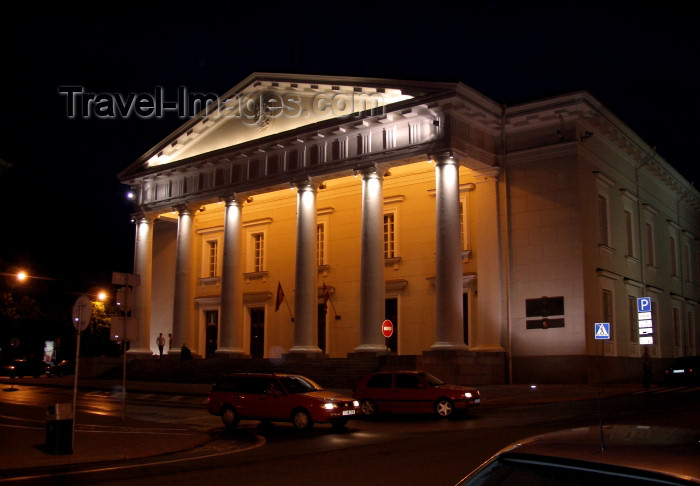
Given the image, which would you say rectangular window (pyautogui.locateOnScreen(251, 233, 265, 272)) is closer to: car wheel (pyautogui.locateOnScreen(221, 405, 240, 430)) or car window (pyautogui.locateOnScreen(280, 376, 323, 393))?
car wheel (pyautogui.locateOnScreen(221, 405, 240, 430))

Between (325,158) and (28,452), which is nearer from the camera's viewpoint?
(28,452)

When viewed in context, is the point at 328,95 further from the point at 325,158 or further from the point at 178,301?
the point at 178,301

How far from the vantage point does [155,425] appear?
62.4 ft

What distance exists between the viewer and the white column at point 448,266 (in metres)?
28.9

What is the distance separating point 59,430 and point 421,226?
24.8m

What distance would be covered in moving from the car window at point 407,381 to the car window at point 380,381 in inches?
10.8

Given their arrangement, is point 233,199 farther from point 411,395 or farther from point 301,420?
point 301,420

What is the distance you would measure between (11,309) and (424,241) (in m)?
28.5

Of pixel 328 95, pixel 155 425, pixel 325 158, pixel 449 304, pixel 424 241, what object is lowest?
pixel 155 425

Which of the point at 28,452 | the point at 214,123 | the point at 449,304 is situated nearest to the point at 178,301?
the point at 214,123

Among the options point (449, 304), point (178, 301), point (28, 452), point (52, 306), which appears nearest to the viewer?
point (28, 452)

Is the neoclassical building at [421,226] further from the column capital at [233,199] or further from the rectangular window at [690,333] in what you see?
the rectangular window at [690,333]

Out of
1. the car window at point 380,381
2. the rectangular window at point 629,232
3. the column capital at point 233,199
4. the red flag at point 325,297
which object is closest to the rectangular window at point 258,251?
the column capital at point 233,199

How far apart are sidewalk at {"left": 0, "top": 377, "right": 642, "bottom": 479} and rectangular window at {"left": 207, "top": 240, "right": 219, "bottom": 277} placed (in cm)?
1873
